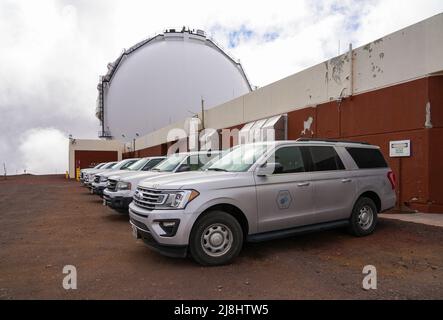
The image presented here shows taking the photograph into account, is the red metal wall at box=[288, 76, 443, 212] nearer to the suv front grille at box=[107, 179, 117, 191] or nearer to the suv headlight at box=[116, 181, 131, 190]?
the suv headlight at box=[116, 181, 131, 190]

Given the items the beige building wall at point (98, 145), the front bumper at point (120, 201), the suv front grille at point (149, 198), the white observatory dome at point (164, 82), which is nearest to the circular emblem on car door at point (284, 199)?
the suv front grille at point (149, 198)

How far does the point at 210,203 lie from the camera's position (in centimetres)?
525

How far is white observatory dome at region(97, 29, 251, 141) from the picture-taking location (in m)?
37.9

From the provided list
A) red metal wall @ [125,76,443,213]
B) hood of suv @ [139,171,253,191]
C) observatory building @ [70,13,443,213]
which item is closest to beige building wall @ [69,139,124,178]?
observatory building @ [70,13,443,213]

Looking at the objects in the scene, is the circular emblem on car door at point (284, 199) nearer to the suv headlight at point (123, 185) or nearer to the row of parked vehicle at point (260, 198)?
the row of parked vehicle at point (260, 198)

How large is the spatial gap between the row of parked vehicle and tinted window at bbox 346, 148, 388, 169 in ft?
0.07

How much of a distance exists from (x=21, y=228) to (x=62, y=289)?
4856 mm

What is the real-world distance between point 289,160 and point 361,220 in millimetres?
2043

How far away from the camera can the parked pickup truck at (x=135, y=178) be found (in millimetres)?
9281

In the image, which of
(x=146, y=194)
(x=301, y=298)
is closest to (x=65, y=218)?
(x=146, y=194)

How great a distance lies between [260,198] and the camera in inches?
223

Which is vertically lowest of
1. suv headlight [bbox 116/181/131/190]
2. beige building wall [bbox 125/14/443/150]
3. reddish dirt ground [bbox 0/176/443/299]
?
reddish dirt ground [bbox 0/176/443/299]

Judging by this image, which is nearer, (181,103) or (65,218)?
(65,218)
